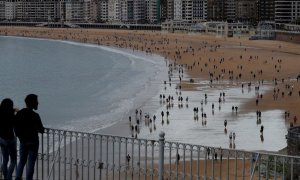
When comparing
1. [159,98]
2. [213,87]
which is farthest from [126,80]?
[159,98]

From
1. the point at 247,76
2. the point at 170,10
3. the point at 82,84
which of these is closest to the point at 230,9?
the point at 170,10

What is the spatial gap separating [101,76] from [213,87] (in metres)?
17.7

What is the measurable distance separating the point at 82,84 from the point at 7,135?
160 feet

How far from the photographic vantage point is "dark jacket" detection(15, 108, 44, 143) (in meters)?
9.46

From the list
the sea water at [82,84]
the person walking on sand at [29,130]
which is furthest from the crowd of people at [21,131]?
the sea water at [82,84]

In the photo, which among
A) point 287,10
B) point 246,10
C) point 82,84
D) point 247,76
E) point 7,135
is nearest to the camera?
point 7,135

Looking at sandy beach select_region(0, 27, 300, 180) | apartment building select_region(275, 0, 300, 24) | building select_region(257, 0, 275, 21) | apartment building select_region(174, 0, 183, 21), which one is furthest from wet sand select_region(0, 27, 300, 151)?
apartment building select_region(174, 0, 183, 21)

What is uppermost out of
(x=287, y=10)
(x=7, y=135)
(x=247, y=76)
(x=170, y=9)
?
(x=170, y=9)

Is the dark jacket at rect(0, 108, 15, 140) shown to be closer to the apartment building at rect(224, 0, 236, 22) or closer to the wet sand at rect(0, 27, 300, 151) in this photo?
the wet sand at rect(0, 27, 300, 151)

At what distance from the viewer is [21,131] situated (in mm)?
9633

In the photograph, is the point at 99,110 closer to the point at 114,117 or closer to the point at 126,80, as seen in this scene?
the point at 114,117

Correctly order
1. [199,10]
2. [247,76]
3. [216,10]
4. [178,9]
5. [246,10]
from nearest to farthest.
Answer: [247,76] < [246,10] < [216,10] < [199,10] < [178,9]

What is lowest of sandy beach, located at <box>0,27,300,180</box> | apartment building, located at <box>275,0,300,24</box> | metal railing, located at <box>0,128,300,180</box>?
sandy beach, located at <box>0,27,300,180</box>

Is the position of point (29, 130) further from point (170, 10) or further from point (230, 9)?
point (170, 10)
